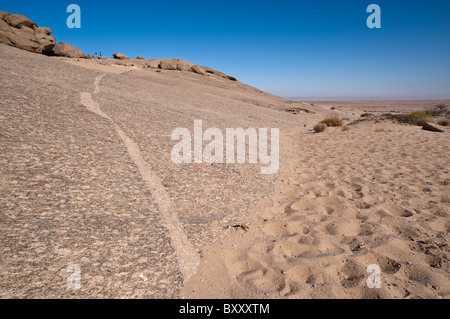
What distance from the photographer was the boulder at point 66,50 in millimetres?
27766

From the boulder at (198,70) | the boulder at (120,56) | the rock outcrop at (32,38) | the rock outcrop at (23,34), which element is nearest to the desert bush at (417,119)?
the boulder at (198,70)

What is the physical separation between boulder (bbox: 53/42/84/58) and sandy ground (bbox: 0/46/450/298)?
90.5 ft

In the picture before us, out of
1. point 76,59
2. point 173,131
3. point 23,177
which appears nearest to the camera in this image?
point 23,177

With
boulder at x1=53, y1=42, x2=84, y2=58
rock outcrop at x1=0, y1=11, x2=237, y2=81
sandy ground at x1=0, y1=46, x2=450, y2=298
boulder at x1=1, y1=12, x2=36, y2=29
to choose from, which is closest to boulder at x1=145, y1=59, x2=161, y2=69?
rock outcrop at x1=0, y1=11, x2=237, y2=81

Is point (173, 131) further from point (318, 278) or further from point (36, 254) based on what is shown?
point (318, 278)

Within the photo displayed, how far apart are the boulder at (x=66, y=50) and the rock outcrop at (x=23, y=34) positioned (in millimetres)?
1185

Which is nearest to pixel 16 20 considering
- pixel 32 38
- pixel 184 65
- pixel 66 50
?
pixel 32 38

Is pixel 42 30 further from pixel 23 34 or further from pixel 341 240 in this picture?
pixel 341 240

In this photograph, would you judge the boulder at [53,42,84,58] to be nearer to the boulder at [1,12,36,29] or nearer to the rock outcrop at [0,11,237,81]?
the rock outcrop at [0,11,237,81]

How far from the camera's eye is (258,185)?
A: 495cm

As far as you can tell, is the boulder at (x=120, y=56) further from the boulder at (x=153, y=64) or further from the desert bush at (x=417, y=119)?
the desert bush at (x=417, y=119)

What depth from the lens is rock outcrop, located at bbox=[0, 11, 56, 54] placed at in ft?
70.0

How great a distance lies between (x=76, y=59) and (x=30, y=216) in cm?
3206
